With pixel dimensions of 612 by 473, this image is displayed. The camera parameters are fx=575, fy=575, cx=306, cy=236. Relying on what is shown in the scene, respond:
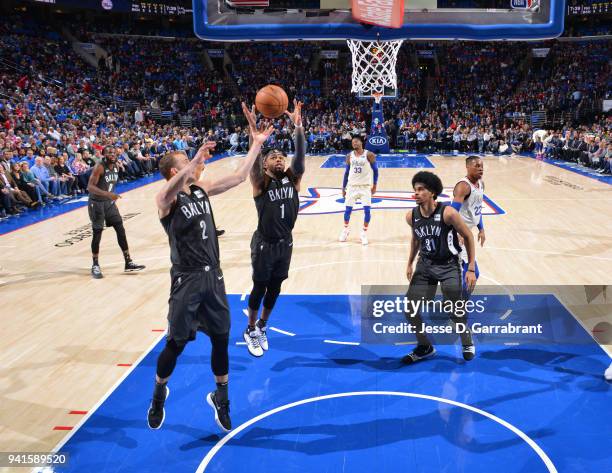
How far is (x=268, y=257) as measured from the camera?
5203 mm

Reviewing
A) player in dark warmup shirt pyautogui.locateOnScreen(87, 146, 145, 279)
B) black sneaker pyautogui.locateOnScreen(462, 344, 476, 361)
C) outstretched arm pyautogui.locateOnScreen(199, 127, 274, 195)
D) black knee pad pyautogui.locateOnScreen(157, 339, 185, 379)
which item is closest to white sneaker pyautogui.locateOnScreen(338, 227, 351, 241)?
player in dark warmup shirt pyautogui.locateOnScreen(87, 146, 145, 279)

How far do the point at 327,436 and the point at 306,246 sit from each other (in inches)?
220

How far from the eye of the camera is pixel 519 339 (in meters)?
5.73

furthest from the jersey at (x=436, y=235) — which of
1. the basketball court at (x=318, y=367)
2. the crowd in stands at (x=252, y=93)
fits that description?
the crowd in stands at (x=252, y=93)

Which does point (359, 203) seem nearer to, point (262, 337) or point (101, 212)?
point (101, 212)

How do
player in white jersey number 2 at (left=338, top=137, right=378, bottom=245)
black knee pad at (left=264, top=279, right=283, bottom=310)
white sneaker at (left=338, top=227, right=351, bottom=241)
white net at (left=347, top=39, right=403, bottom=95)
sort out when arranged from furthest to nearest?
white net at (left=347, top=39, right=403, bottom=95), white sneaker at (left=338, top=227, right=351, bottom=241), player in white jersey number 2 at (left=338, top=137, right=378, bottom=245), black knee pad at (left=264, top=279, right=283, bottom=310)

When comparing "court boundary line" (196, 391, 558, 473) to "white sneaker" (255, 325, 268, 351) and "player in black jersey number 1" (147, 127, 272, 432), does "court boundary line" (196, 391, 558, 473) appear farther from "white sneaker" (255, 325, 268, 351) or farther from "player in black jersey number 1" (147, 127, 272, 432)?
"white sneaker" (255, 325, 268, 351)

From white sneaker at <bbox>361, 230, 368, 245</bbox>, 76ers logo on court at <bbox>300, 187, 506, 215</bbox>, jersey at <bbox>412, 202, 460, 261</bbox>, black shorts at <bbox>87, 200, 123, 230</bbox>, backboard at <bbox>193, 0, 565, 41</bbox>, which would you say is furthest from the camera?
76ers logo on court at <bbox>300, 187, 506, 215</bbox>

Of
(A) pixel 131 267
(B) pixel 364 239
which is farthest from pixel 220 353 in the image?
(B) pixel 364 239

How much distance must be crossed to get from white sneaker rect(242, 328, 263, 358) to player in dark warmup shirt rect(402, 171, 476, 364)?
1.45 meters

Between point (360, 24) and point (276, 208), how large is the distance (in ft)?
30.0

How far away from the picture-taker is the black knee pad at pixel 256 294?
208 inches

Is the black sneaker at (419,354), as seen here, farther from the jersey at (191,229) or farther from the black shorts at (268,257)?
the jersey at (191,229)

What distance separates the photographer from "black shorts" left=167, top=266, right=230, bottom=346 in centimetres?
391
